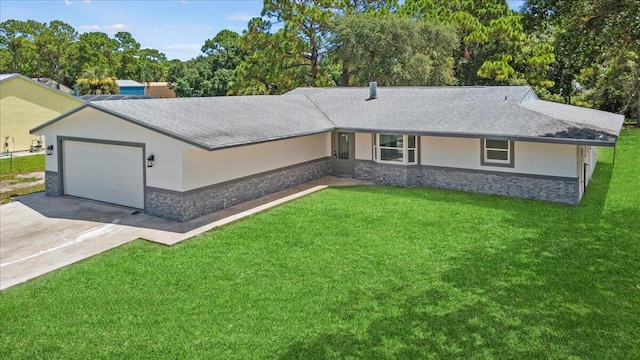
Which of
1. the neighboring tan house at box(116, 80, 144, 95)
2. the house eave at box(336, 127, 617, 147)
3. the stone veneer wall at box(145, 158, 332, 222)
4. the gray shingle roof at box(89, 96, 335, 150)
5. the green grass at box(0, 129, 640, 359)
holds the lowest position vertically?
the green grass at box(0, 129, 640, 359)

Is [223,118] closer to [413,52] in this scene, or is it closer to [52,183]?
[52,183]

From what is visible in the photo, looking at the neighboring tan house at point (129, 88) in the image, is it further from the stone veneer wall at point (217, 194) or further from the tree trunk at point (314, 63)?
the stone veneer wall at point (217, 194)

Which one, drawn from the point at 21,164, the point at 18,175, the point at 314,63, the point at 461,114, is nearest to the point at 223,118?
the point at 461,114

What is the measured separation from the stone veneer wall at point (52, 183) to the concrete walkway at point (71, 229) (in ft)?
0.90

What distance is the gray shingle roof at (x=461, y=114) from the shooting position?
1388cm

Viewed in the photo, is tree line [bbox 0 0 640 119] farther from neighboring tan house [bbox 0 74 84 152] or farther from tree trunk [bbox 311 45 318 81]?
neighboring tan house [bbox 0 74 84 152]

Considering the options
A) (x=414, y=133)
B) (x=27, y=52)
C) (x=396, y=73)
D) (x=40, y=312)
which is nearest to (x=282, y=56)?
(x=396, y=73)

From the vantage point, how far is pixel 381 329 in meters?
6.61

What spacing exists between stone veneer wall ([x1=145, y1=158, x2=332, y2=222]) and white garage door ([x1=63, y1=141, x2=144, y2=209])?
907mm

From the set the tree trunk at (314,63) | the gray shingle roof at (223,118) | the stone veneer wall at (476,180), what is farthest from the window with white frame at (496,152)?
the tree trunk at (314,63)

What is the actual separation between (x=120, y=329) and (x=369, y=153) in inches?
494

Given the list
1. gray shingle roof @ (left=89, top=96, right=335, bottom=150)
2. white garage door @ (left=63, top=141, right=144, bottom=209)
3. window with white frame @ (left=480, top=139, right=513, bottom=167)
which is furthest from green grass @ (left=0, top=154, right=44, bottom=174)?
window with white frame @ (left=480, top=139, right=513, bottom=167)

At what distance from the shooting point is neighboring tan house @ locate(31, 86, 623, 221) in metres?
12.7

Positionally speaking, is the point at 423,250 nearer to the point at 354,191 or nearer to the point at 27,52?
the point at 354,191
